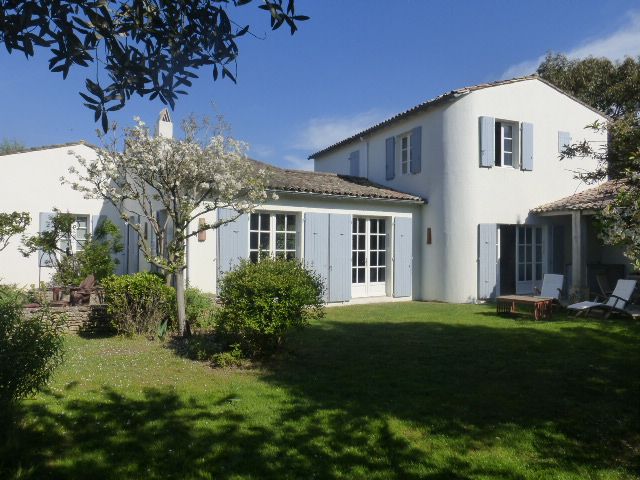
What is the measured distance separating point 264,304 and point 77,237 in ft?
37.0

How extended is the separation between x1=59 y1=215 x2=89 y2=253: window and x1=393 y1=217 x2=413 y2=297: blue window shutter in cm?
860

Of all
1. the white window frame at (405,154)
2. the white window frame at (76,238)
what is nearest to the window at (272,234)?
the white window frame at (405,154)

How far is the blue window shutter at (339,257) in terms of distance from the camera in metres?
12.4

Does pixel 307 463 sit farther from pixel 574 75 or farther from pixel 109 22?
pixel 574 75

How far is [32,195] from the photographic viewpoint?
14.2m

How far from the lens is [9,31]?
248 cm

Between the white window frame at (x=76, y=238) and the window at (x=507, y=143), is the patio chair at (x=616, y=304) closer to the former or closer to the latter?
the window at (x=507, y=143)

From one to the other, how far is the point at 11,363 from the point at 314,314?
12.7 ft

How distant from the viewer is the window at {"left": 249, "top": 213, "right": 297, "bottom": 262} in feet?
38.2

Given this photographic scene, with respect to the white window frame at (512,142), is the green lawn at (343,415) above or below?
below

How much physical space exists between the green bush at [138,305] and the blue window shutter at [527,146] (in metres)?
10.4

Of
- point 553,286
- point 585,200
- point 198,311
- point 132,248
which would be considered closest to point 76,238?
point 132,248

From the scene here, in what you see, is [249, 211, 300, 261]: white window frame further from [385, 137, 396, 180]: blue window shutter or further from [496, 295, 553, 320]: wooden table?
[496, 295, 553, 320]: wooden table

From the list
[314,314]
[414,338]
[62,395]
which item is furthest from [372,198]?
[62,395]
